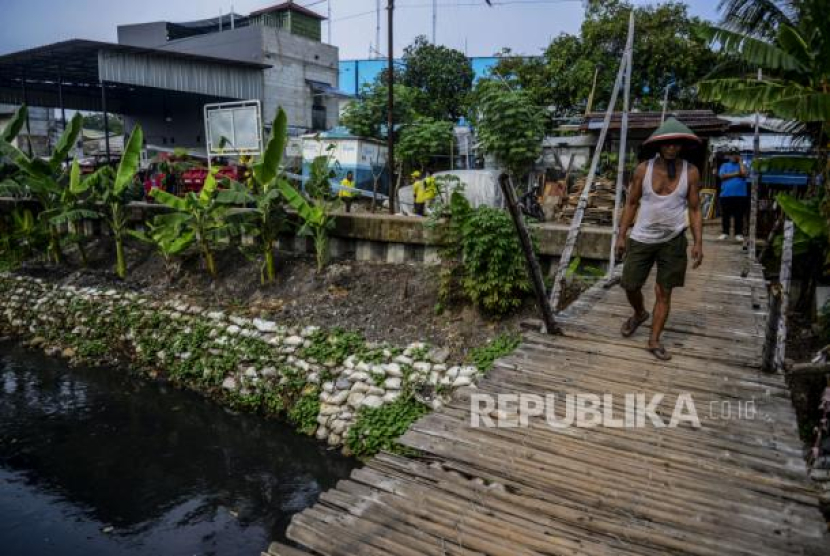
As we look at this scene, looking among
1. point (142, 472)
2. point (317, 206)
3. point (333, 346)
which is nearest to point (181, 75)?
point (317, 206)

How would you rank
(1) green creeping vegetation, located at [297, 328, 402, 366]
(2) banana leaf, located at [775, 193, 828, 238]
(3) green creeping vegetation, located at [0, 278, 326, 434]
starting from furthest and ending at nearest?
(3) green creeping vegetation, located at [0, 278, 326, 434], (1) green creeping vegetation, located at [297, 328, 402, 366], (2) banana leaf, located at [775, 193, 828, 238]

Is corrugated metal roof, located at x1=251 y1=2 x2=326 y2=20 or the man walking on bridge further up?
corrugated metal roof, located at x1=251 y1=2 x2=326 y2=20

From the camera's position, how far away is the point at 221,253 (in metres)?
9.09

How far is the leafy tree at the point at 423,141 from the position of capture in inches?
730

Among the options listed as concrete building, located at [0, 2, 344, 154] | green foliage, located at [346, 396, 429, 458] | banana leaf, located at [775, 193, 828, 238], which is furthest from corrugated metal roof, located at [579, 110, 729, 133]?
concrete building, located at [0, 2, 344, 154]

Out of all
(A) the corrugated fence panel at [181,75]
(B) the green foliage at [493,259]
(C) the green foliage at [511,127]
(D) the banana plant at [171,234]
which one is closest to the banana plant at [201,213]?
(D) the banana plant at [171,234]

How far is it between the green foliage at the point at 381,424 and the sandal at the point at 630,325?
2.03m

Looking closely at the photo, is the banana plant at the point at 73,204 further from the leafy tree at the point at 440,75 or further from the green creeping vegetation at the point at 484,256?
the leafy tree at the point at 440,75

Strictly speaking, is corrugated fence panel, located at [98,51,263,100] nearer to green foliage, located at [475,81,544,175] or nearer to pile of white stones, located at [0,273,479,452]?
green foliage, located at [475,81,544,175]

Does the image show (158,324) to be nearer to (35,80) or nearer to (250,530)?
(250,530)

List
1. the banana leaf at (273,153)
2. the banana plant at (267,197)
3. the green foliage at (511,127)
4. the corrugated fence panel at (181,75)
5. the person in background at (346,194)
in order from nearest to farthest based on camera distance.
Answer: the banana leaf at (273,153) < the banana plant at (267,197) < the person in background at (346,194) < the green foliage at (511,127) < the corrugated fence panel at (181,75)

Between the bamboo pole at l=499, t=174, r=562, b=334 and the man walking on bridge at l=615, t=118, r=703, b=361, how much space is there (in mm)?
747

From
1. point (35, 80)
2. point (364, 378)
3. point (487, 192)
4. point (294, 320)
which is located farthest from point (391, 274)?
point (35, 80)

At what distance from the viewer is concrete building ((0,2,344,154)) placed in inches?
685
